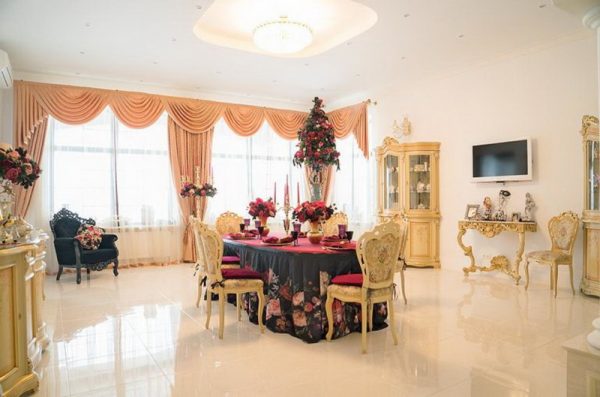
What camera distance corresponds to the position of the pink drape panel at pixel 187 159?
7.39m

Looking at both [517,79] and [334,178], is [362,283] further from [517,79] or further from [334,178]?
[334,178]

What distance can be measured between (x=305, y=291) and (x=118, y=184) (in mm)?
4802

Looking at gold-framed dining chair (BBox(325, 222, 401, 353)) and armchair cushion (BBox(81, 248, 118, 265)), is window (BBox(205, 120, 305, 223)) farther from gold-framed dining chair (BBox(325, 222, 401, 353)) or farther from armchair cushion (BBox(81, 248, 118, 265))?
gold-framed dining chair (BBox(325, 222, 401, 353))

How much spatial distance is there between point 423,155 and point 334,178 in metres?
2.32

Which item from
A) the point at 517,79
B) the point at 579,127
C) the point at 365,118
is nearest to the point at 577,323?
the point at 579,127

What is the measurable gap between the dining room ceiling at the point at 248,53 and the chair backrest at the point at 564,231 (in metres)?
2.23

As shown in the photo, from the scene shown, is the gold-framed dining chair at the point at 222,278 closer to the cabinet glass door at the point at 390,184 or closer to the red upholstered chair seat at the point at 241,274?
the red upholstered chair seat at the point at 241,274

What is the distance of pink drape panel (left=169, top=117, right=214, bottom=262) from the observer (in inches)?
291

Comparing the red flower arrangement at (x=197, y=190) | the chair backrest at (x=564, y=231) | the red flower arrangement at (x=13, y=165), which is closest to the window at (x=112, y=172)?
the red flower arrangement at (x=197, y=190)

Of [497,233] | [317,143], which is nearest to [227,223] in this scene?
[317,143]

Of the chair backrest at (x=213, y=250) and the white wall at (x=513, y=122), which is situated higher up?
the white wall at (x=513, y=122)

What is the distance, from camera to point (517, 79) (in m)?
5.70

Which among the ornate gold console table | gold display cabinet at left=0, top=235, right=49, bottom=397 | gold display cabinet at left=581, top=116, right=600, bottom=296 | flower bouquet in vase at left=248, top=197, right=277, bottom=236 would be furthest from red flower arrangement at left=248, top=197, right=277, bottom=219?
gold display cabinet at left=581, top=116, right=600, bottom=296

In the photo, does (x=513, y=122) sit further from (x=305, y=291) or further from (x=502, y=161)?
(x=305, y=291)
